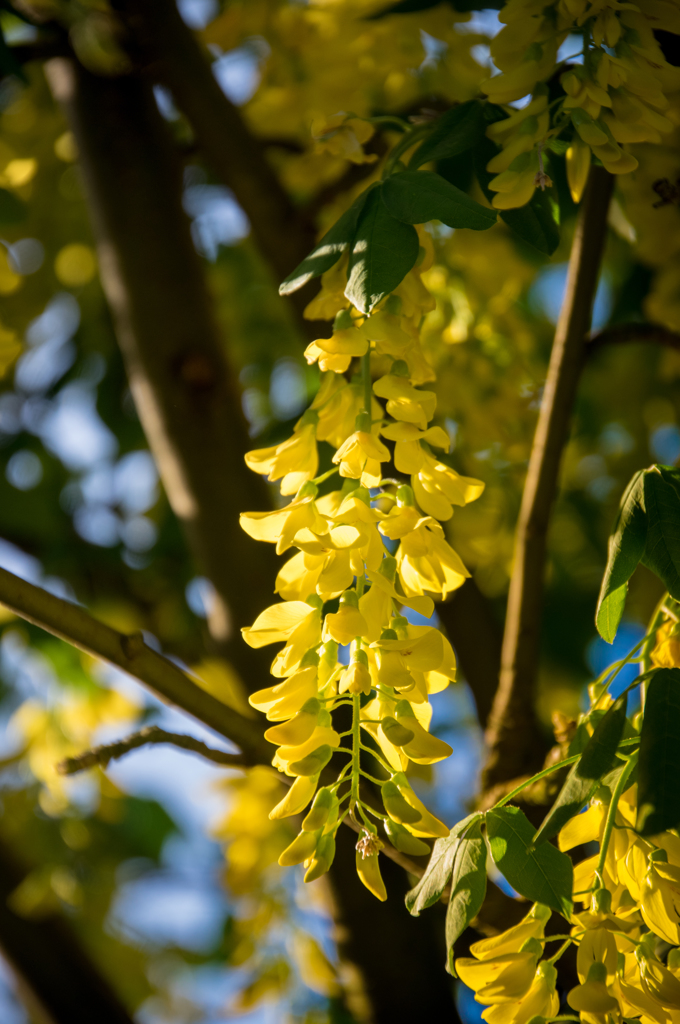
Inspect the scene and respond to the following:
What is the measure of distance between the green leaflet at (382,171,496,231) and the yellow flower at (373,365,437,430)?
10 centimetres

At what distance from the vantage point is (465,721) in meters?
1.75

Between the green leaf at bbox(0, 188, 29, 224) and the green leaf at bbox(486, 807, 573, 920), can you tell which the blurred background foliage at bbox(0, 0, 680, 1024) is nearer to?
the green leaf at bbox(0, 188, 29, 224)

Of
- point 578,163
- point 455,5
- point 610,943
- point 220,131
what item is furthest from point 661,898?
point 220,131

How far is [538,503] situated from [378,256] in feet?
1.09

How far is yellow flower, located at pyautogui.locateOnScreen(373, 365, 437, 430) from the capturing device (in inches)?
20.1

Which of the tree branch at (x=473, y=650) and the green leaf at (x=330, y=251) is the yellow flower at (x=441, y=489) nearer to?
the green leaf at (x=330, y=251)

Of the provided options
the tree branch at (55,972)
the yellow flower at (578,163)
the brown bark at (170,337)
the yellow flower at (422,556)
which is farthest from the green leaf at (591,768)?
the tree branch at (55,972)

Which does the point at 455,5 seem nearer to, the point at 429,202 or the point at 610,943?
the point at 429,202

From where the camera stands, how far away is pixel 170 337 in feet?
3.26

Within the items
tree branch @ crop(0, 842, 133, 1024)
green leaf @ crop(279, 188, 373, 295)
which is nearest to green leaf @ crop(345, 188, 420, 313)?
green leaf @ crop(279, 188, 373, 295)

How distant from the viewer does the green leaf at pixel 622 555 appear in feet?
1.64

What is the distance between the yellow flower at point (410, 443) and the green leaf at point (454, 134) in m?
0.18

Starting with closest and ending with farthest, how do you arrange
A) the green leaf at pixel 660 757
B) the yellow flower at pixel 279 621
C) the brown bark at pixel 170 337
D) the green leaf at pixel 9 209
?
the green leaf at pixel 660 757
the yellow flower at pixel 279 621
the green leaf at pixel 9 209
the brown bark at pixel 170 337

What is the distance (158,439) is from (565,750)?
2.00ft
